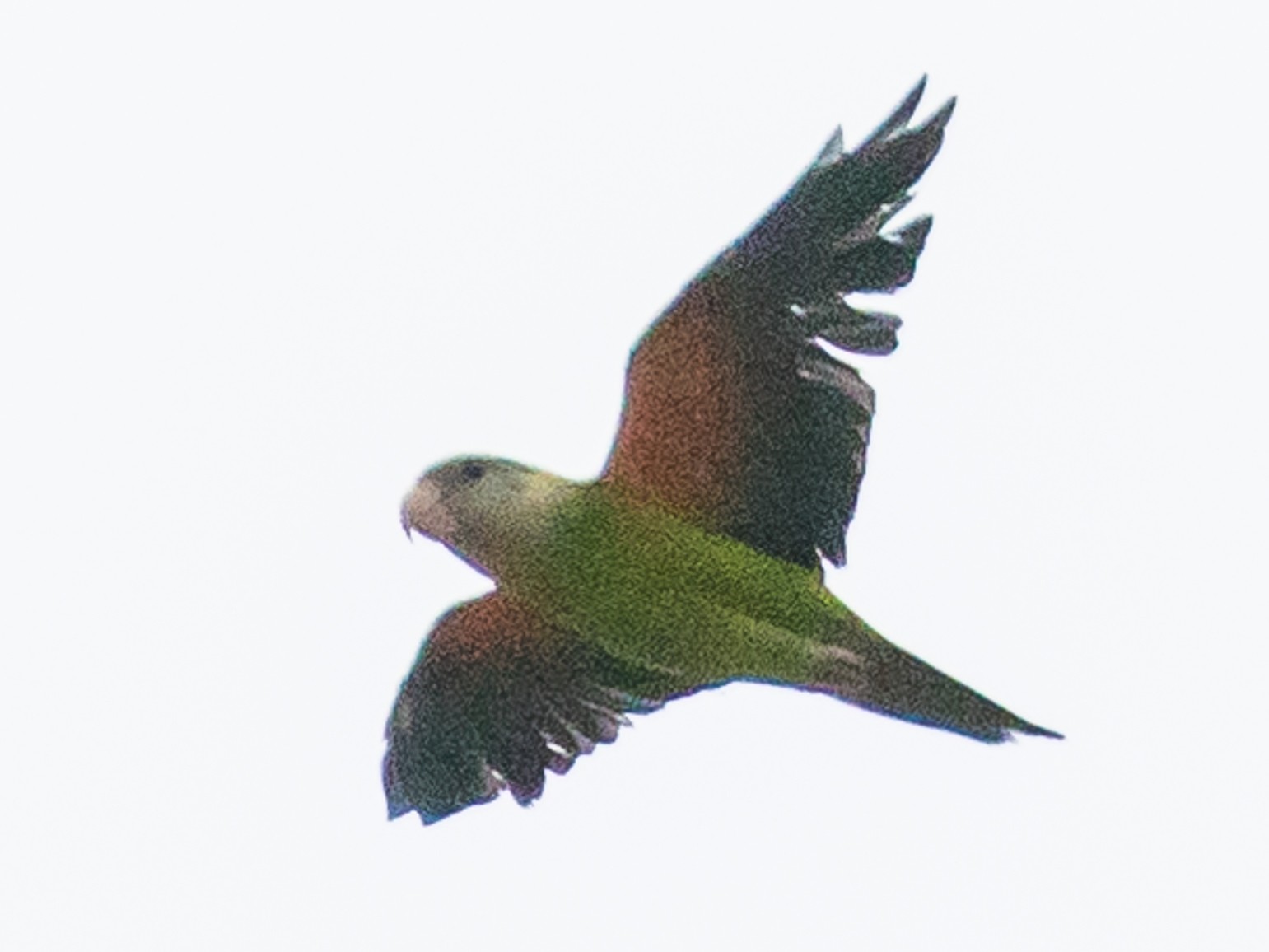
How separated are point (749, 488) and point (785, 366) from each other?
1.67 feet

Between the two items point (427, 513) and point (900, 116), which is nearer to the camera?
point (900, 116)

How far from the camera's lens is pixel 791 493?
10.6 m

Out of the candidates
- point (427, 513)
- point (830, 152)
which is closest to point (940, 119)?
point (830, 152)

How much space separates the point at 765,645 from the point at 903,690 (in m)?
0.52

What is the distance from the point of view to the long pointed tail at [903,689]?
10.1 metres

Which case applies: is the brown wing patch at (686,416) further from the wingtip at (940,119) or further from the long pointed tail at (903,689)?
the wingtip at (940,119)

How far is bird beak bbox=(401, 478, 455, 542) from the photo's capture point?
10.4 meters

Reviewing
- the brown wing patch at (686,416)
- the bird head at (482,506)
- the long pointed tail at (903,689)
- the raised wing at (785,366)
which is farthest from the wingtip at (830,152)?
the long pointed tail at (903,689)

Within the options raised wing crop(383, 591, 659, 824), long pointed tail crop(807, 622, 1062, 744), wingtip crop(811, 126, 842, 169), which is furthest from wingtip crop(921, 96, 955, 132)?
raised wing crop(383, 591, 659, 824)

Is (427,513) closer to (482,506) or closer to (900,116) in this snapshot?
(482,506)

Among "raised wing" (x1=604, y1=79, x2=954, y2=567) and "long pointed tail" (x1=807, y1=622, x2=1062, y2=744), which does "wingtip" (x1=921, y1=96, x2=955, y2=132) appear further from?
"long pointed tail" (x1=807, y1=622, x2=1062, y2=744)

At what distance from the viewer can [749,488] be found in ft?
34.8

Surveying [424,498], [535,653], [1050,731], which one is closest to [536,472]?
[424,498]

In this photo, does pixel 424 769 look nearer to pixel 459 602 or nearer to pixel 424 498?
pixel 459 602
